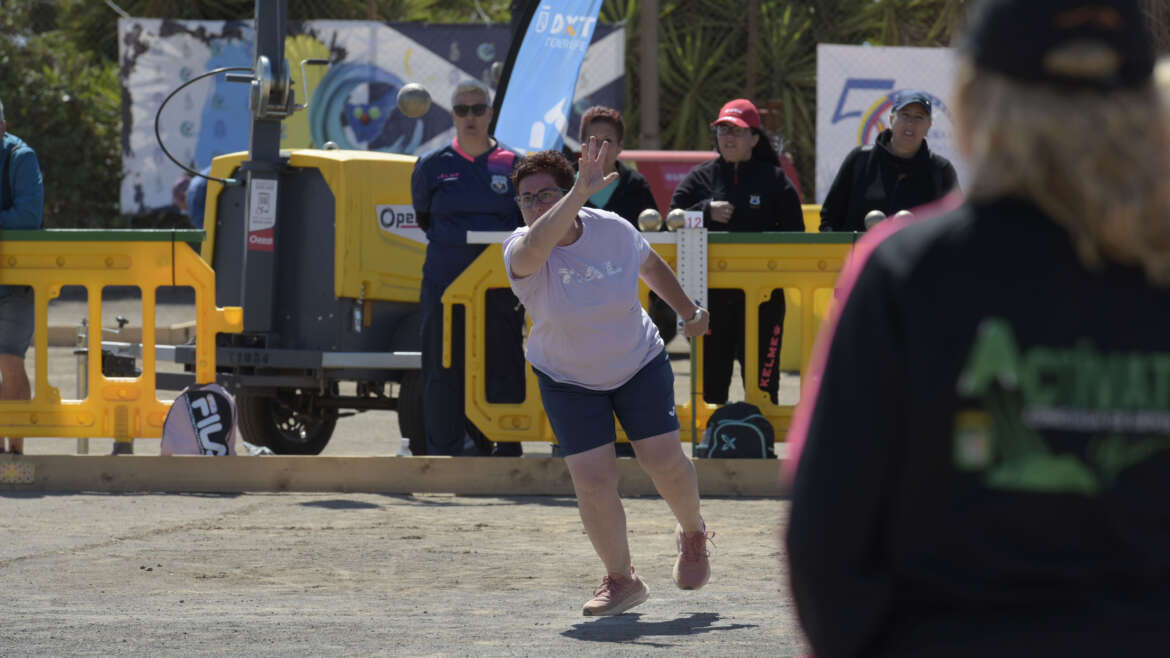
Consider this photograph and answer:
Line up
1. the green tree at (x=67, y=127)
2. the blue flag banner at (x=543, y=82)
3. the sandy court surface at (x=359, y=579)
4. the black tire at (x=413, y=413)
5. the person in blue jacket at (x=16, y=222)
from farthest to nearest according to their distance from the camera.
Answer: the green tree at (x=67, y=127)
the blue flag banner at (x=543, y=82)
the black tire at (x=413, y=413)
the person in blue jacket at (x=16, y=222)
the sandy court surface at (x=359, y=579)

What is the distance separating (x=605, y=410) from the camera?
5.84 metres

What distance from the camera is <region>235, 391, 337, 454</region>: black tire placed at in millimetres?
10562

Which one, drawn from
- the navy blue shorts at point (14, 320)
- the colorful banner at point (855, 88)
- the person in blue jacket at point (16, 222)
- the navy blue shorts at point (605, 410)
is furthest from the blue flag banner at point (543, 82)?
the colorful banner at point (855, 88)

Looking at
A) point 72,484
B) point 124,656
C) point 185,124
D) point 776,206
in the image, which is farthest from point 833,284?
point 185,124

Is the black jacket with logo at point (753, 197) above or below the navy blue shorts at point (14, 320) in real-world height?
above

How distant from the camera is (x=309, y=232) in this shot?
10.3 metres

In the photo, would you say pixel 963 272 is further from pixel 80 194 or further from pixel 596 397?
pixel 80 194

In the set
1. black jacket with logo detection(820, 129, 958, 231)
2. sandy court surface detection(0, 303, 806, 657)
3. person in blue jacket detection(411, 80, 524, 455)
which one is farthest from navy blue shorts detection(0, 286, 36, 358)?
black jacket with logo detection(820, 129, 958, 231)

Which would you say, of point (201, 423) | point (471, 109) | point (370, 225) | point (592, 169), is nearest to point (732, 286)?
point (471, 109)

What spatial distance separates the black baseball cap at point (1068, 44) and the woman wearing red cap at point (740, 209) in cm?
744

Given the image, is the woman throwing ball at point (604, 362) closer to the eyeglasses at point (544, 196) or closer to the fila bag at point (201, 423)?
the eyeglasses at point (544, 196)

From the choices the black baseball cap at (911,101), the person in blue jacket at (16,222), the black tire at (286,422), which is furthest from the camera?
the black tire at (286,422)

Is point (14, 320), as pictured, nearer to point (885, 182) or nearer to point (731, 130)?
point (731, 130)

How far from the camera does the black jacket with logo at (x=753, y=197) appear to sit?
945 cm
